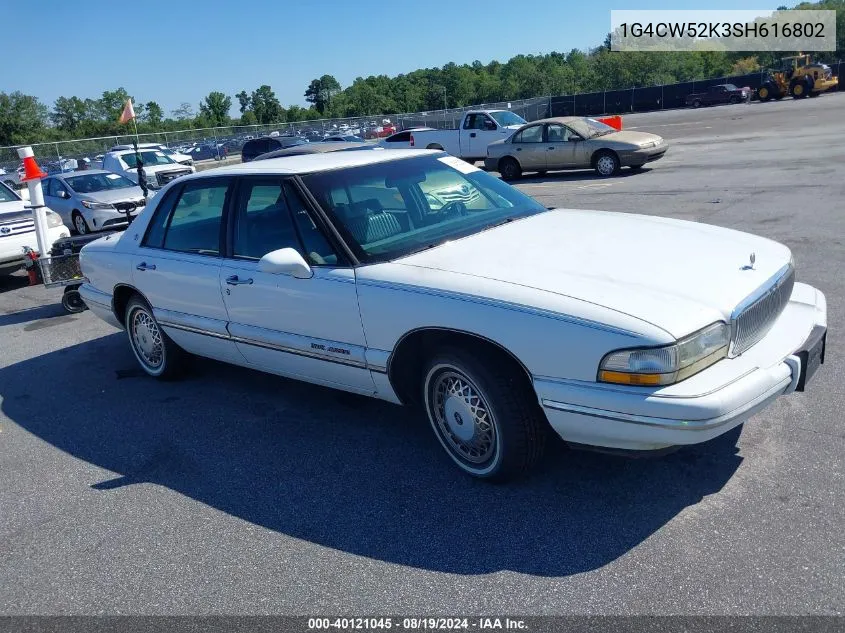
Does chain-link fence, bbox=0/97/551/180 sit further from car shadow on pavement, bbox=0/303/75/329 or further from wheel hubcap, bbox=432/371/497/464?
wheel hubcap, bbox=432/371/497/464

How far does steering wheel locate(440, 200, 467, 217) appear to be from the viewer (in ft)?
15.3

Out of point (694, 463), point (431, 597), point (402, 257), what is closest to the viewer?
point (431, 597)

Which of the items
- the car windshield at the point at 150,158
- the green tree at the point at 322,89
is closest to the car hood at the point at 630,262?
the car windshield at the point at 150,158

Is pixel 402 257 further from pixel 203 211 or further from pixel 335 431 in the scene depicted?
pixel 203 211

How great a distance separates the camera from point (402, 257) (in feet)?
13.5

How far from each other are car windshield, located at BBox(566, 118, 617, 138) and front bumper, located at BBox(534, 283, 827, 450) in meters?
15.3

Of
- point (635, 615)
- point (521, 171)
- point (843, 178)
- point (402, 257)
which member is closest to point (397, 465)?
point (402, 257)

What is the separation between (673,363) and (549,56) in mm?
150676

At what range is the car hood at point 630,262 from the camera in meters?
3.27

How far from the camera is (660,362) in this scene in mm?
3098

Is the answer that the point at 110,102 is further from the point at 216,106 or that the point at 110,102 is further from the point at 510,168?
the point at 510,168

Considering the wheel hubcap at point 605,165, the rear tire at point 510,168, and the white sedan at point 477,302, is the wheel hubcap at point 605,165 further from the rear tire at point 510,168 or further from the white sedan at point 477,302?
the white sedan at point 477,302

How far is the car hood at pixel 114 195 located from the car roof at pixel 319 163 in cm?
1022

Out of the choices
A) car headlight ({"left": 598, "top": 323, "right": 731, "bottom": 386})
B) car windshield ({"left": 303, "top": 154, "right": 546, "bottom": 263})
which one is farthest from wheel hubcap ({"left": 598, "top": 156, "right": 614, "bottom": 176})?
car headlight ({"left": 598, "top": 323, "right": 731, "bottom": 386})
